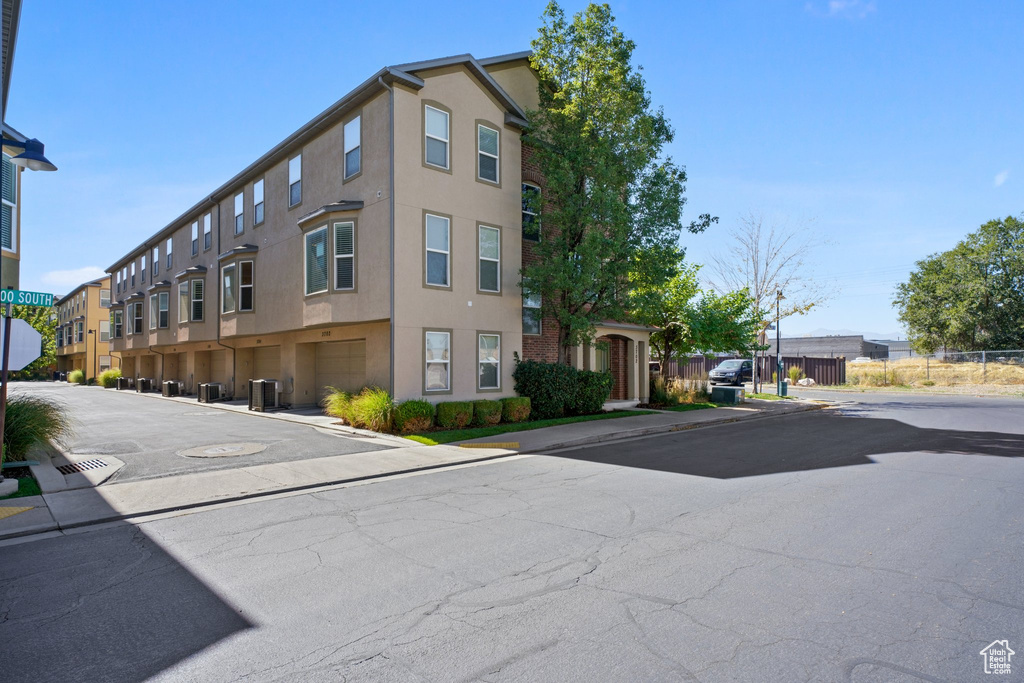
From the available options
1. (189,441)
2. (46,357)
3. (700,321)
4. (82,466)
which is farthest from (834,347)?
(46,357)

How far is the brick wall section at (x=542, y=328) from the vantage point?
62.4ft

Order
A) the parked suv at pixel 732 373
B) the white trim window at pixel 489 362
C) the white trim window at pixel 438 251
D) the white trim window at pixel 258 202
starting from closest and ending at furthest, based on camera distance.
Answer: the white trim window at pixel 438 251
the white trim window at pixel 489 362
the white trim window at pixel 258 202
the parked suv at pixel 732 373

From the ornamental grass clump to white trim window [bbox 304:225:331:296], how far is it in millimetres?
7180

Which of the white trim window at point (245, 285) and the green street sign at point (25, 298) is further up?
the white trim window at point (245, 285)

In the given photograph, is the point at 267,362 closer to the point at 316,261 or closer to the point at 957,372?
the point at 316,261

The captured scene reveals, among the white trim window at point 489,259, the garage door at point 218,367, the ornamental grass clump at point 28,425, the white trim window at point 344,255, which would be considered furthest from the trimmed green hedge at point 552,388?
the garage door at point 218,367

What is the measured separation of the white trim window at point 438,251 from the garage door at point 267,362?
9.69 metres

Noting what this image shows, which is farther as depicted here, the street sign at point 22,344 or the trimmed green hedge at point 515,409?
the trimmed green hedge at point 515,409

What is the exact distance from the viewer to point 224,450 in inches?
473

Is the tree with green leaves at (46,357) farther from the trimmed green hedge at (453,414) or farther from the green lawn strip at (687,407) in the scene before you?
the green lawn strip at (687,407)

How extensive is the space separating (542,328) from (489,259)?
3.27 m

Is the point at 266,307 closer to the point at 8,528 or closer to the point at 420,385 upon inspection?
the point at 420,385

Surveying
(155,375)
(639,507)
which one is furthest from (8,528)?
(155,375)

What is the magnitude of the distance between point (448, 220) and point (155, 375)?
1149 inches
